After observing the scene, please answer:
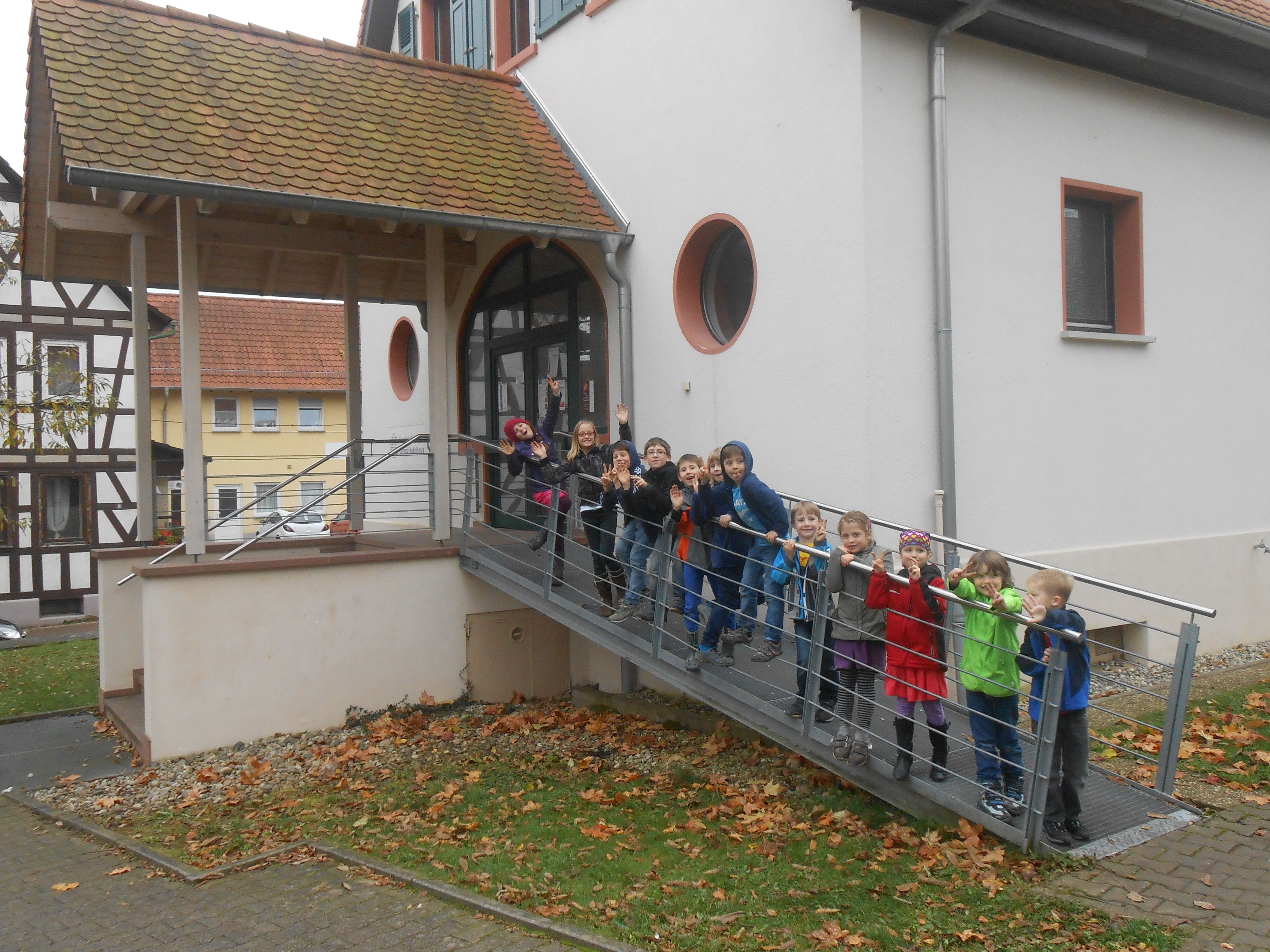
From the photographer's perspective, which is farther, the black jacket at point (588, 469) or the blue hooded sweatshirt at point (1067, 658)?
the black jacket at point (588, 469)

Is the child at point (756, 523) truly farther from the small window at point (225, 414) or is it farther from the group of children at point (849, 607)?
the small window at point (225, 414)

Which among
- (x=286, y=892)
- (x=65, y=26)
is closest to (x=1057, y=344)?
(x=286, y=892)

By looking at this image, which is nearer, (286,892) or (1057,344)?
(286,892)

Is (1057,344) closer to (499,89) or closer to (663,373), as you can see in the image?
(663,373)

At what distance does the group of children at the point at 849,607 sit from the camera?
496 centimetres

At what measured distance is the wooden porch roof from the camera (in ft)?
26.0

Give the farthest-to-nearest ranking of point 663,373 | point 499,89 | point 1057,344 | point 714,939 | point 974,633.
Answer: point 499,89 < point 663,373 < point 1057,344 < point 974,633 < point 714,939

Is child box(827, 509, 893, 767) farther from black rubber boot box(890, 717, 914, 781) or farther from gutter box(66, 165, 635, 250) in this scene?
gutter box(66, 165, 635, 250)

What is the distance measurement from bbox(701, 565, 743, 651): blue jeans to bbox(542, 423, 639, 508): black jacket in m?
1.13

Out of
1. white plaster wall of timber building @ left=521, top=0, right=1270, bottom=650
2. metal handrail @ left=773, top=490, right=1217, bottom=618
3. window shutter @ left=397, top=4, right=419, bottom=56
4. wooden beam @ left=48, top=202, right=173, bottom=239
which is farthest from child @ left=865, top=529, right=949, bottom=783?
window shutter @ left=397, top=4, right=419, bottom=56

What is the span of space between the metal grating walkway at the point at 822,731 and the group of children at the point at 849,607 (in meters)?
0.09

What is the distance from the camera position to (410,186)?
877 cm

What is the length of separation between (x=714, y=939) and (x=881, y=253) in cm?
482

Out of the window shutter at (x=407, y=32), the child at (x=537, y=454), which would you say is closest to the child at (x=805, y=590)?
the child at (x=537, y=454)
